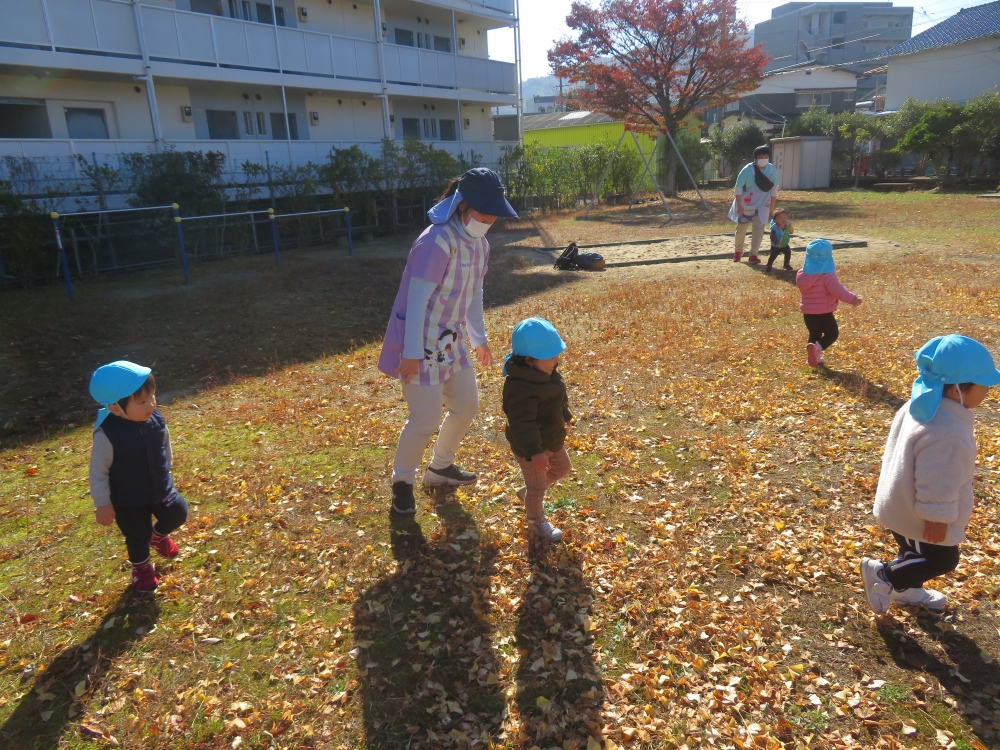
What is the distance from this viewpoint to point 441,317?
3.82 metres

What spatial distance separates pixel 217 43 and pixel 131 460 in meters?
17.9

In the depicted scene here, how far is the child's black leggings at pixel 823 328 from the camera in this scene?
255 inches

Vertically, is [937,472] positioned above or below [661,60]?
below

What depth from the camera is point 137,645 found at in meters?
3.22

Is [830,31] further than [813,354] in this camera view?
Yes

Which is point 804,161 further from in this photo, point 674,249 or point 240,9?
point 240,9

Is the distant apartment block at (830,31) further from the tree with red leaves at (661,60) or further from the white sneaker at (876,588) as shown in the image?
the white sneaker at (876,588)

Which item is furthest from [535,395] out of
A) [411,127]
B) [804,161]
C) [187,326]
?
[804,161]

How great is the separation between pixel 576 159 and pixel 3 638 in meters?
26.9

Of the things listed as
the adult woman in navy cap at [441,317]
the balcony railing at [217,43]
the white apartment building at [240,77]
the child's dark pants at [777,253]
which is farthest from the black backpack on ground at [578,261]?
the balcony railing at [217,43]

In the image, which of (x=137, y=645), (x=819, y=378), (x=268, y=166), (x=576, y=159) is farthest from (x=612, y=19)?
(x=137, y=645)

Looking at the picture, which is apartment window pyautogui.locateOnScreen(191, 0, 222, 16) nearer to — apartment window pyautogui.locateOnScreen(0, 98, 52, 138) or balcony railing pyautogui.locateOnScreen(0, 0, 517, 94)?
balcony railing pyautogui.locateOnScreen(0, 0, 517, 94)

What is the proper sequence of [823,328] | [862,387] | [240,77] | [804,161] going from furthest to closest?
[804,161], [240,77], [823,328], [862,387]

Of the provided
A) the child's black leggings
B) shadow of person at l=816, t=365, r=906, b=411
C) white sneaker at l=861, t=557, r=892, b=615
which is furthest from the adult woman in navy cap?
the child's black leggings
